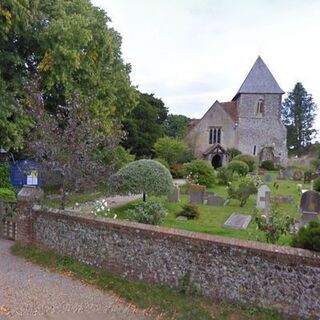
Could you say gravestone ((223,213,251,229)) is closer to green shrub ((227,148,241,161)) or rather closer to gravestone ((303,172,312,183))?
gravestone ((303,172,312,183))

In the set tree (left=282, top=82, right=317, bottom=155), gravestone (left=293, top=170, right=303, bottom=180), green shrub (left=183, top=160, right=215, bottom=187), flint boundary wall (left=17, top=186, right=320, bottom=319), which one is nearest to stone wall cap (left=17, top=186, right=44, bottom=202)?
flint boundary wall (left=17, top=186, right=320, bottom=319)

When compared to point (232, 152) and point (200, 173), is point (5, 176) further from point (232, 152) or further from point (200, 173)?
point (232, 152)

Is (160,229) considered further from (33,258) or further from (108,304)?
(33,258)

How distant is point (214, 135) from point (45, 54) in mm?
37931

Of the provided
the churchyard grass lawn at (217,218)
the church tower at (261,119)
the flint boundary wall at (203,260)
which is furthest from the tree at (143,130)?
the flint boundary wall at (203,260)

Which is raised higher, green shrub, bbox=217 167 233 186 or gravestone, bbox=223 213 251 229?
green shrub, bbox=217 167 233 186

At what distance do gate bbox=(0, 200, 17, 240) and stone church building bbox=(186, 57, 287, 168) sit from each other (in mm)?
42124

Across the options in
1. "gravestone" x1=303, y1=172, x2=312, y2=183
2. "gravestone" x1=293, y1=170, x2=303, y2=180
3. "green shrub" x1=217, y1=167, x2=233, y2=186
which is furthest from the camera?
"gravestone" x1=293, y1=170, x2=303, y2=180

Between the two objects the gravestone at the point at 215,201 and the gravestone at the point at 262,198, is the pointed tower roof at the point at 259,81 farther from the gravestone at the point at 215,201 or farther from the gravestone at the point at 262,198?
the gravestone at the point at 262,198

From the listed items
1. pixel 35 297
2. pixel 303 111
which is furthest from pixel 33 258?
pixel 303 111

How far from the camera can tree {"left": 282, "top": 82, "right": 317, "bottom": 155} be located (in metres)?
82.4

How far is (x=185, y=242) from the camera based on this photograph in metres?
6.49

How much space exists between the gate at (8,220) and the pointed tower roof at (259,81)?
152 ft

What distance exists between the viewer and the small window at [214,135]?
52.7 metres
